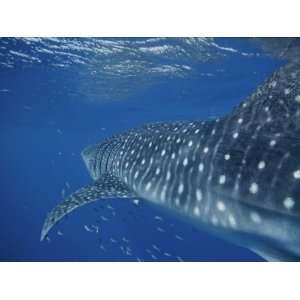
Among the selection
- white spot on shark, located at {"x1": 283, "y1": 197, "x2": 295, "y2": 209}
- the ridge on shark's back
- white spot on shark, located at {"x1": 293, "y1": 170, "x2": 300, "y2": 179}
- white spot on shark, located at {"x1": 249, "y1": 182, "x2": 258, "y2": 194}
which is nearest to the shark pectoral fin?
the ridge on shark's back

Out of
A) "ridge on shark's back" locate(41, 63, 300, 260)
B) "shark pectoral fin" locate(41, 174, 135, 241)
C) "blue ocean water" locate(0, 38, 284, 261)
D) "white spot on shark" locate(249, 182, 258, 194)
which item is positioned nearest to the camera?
"ridge on shark's back" locate(41, 63, 300, 260)

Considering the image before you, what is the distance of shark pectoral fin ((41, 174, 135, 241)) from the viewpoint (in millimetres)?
5129

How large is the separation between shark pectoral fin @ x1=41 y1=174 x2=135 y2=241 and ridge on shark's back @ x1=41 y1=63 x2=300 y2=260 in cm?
4

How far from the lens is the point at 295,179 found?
9.94 feet

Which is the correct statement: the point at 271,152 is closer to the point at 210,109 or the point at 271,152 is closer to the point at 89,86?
the point at 89,86

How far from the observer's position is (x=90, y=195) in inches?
224

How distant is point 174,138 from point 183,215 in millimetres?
1307

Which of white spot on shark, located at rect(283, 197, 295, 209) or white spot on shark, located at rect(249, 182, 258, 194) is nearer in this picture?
white spot on shark, located at rect(283, 197, 295, 209)

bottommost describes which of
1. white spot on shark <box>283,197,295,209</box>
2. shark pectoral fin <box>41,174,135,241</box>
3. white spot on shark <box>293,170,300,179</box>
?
shark pectoral fin <box>41,174,135,241</box>

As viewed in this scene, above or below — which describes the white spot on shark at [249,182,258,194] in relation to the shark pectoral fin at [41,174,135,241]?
above

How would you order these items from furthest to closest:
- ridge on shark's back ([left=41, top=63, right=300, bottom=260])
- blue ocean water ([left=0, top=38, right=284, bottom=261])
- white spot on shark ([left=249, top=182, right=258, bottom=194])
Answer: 1. blue ocean water ([left=0, top=38, right=284, bottom=261])
2. white spot on shark ([left=249, top=182, right=258, bottom=194])
3. ridge on shark's back ([left=41, top=63, right=300, bottom=260])

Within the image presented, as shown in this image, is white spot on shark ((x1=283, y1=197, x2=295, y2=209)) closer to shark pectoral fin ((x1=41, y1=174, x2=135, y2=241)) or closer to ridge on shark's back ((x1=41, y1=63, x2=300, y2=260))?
ridge on shark's back ((x1=41, y1=63, x2=300, y2=260))

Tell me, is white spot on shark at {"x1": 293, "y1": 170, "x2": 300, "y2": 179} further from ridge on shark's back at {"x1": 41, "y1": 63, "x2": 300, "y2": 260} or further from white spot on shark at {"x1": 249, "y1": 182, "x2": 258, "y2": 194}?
white spot on shark at {"x1": 249, "y1": 182, "x2": 258, "y2": 194}

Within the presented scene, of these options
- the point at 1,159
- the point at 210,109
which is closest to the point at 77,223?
the point at 210,109
